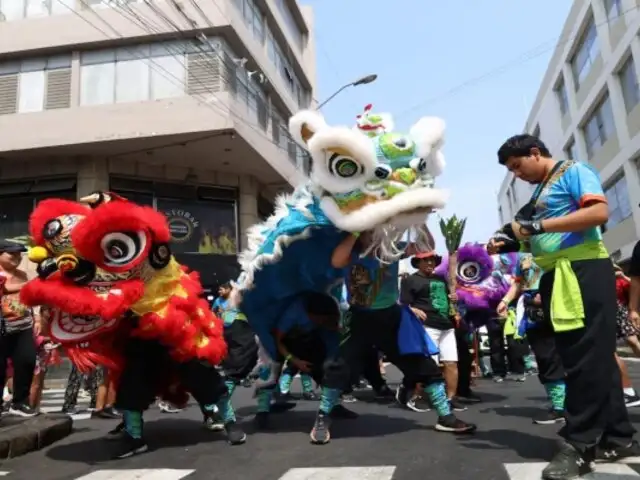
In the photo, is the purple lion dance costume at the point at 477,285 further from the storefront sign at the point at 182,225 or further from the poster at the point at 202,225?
the storefront sign at the point at 182,225

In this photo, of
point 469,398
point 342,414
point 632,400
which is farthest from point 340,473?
point 469,398

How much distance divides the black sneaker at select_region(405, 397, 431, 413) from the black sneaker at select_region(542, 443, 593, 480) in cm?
279

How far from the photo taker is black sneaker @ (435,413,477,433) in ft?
13.4

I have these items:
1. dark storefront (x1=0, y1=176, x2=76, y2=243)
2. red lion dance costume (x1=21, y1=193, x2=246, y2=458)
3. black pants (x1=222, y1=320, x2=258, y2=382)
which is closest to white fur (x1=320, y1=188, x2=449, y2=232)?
red lion dance costume (x1=21, y1=193, x2=246, y2=458)

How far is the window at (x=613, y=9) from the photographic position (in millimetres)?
21188

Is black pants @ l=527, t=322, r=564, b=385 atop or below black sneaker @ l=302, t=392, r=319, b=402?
atop

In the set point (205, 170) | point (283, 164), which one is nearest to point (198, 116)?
point (205, 170)

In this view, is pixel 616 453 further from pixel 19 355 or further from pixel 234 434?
pixel 19 355

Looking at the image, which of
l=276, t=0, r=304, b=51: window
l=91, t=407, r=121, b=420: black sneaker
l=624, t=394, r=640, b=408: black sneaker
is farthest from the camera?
l=276, t=0, r=304, b=51: window

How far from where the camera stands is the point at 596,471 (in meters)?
2.86

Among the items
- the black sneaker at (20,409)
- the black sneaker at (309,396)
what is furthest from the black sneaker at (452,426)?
the black sneaker at (20,409)

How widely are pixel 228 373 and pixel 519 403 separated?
2810mm

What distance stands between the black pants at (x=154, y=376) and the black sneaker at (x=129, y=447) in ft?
0.66

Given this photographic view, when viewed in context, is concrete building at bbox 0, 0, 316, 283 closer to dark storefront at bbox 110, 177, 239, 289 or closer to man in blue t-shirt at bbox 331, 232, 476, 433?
dark storefront at bbox 110, 177, 239, 289
